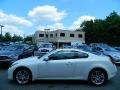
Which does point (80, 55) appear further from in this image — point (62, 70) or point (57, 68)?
point (57, 68)

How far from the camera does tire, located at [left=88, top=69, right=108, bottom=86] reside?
1103 centimetres

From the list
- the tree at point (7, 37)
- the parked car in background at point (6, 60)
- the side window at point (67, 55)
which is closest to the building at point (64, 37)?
the tree at point (7, 37)

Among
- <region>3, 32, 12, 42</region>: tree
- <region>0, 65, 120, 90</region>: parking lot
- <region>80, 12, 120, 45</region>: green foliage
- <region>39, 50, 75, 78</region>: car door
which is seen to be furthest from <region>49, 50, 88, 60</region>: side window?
<region>3, 32, 12, 42</region>: tree

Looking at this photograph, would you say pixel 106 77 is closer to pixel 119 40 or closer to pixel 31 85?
pixel 31 85

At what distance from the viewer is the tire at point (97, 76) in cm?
1103

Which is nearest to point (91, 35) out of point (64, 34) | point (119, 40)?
point (64, 34)

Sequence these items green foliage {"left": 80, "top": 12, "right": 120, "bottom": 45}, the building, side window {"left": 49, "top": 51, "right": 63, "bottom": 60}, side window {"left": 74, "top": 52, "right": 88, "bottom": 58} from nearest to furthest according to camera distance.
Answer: side window {"left": 49, "top": 51, "right": 63, "bottom": 60}, side window {"left": 74, "top": 52, "right": 88, "bottom": 58}, green foliage {"left": 80, "top": 12, "right": 120, "bottom": 45}, the building

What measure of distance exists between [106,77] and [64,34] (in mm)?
93536

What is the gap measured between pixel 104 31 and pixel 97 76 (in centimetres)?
8815

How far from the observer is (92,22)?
11612cm

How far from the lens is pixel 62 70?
36.2 feet

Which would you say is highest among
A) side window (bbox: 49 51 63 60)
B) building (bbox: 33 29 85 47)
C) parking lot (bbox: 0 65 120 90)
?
building (bbox: 33 29 85 47)

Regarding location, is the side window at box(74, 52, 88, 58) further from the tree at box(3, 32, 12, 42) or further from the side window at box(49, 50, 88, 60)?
the tree at box(3, 32, 12, 42)

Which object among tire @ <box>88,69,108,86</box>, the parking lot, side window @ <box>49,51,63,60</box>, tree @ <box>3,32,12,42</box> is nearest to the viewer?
the parking lot
